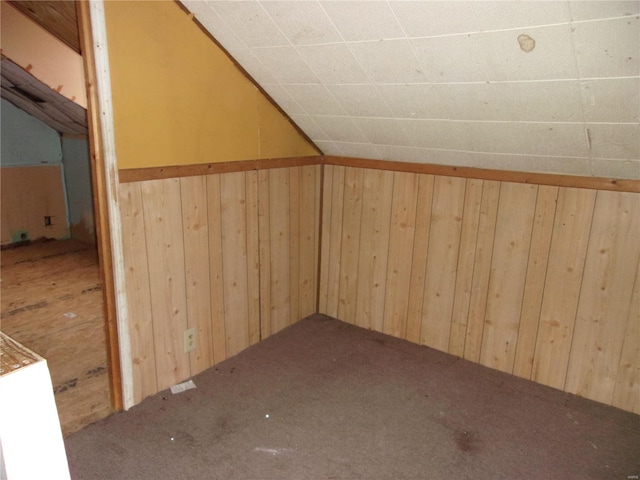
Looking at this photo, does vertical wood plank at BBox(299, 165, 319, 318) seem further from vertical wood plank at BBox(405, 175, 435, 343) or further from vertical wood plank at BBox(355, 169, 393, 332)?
vertical wood plank at BBox(405, 175, 435, 343)

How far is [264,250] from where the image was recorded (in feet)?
8.60

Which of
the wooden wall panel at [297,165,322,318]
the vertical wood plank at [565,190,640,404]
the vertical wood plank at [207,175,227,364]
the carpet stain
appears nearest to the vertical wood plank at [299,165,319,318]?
the wooden wall panel at [297,165,322,318]

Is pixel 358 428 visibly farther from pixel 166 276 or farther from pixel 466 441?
pixel 166 276

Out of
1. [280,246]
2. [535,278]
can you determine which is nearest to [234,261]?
[280,246]

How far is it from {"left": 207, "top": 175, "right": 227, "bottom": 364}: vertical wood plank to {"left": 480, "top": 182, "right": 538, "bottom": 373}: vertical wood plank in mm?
1403

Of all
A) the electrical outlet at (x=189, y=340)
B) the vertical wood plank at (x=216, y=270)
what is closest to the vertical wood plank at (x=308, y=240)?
the vertical wood plank at (x=216, y=270)

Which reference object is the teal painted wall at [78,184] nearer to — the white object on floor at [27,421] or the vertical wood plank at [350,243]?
the vertical wood plank at [350,243]

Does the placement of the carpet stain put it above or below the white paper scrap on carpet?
below

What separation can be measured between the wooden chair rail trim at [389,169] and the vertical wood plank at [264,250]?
11cm

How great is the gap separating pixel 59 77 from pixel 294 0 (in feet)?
6.07

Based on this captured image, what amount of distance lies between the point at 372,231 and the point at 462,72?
4.09 ft

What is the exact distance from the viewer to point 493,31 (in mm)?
1463

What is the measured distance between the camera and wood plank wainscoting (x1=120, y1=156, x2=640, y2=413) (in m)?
2.05

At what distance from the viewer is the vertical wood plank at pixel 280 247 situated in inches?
103
